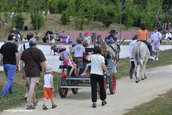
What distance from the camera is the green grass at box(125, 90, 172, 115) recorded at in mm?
10078

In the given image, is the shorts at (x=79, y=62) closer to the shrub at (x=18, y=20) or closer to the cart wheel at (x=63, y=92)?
the cart wheel at (x=63, y=92)

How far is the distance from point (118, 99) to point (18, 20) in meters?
48.6

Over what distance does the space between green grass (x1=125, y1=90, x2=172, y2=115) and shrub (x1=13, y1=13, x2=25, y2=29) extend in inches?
1916

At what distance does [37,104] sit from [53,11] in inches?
2415

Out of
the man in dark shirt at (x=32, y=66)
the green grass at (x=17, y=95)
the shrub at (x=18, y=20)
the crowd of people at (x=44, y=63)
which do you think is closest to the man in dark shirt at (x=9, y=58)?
the crowd of people at (x=44, y=63)

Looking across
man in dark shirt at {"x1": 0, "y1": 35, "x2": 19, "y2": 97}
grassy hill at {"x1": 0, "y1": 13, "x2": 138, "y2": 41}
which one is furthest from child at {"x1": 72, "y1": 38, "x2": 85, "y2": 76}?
grassy hill at {"x1": 0, "y1": 13, "x2": 138, "y2": 41}

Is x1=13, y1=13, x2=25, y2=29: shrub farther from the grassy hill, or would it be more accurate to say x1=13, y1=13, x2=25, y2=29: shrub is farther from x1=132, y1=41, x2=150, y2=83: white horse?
x1=132, y1=41, x2=150, y2=83: white horse

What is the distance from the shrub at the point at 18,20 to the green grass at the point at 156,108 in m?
48.7

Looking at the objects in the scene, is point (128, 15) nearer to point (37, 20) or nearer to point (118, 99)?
point (37, 20)

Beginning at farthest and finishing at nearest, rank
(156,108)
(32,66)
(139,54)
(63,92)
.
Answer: (139,54)
(63,92)
(32,66)
(156,108)

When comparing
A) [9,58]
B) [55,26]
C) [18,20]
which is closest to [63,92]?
[9,58]

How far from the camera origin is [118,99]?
12.3 m

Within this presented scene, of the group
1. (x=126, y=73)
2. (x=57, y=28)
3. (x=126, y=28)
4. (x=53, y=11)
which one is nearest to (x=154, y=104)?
(x=126, y=73)

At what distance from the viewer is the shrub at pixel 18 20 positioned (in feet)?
193
